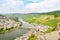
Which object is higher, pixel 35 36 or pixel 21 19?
pixel 21 19

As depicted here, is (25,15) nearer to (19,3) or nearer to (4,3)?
(19,3)

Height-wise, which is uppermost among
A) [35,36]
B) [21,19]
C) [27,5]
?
[27,5]

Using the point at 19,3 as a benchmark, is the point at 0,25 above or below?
below

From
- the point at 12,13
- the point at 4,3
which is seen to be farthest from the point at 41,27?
the point at 4,3

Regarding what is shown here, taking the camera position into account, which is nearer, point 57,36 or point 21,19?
point 57,36

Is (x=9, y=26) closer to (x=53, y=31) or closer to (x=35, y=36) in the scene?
(x=35, y=36)

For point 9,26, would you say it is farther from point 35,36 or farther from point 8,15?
point 35,36

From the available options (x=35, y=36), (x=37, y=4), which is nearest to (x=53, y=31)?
(x=35, y=36)

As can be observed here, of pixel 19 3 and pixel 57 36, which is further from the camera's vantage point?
pixel 19 3
